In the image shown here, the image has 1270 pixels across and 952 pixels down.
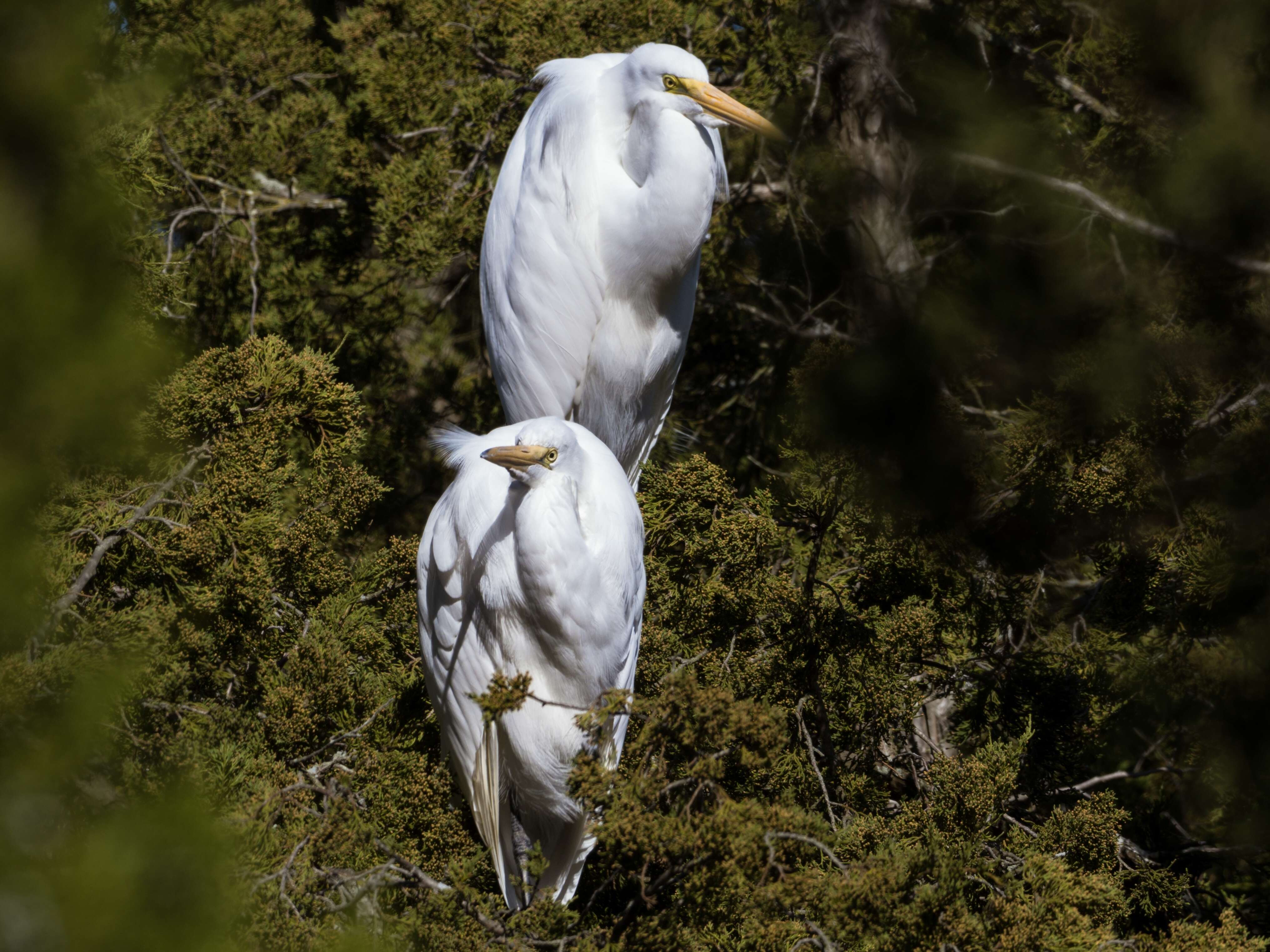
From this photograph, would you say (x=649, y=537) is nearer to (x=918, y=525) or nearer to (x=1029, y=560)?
(x=918, y=525)

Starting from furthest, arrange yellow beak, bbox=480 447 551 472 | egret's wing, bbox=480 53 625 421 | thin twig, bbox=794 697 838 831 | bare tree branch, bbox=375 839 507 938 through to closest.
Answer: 1. egret's wing, bbox=480 53 625 421
2. thin twig, bbox=794 697 838 831
3. yellow beak, bbox=480 447 551 472
4. bare tree branch, bbox=375 839 507 938

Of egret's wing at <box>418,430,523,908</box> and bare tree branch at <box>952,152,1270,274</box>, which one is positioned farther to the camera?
egret's wing at <box>418,430,523,908</box>

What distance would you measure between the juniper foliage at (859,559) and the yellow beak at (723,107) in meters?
0.40

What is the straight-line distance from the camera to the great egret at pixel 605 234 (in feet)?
6.88

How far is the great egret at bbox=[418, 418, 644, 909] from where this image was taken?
5.83ft

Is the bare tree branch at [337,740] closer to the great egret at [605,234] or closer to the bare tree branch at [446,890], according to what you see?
the bare tree branch at [446,890]

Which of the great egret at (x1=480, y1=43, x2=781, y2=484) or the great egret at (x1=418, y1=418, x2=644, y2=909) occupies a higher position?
the great egret at (x1=480, y1=43, x2=781, y2=484)

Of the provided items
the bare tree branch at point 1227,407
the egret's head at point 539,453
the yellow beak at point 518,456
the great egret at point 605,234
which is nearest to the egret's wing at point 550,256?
the great egret at point 605,234

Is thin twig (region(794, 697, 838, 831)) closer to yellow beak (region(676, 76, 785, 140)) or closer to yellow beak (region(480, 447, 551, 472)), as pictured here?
yellow beak (region(480, 447, 551, 472))

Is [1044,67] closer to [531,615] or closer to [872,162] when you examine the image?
[872,162]

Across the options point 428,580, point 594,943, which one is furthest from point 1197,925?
point 428,580

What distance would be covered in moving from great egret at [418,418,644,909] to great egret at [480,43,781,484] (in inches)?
12.3

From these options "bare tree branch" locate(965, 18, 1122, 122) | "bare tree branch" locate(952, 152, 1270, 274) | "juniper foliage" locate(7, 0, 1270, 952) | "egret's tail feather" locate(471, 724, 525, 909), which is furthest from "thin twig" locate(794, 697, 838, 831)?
"bare tree branch" locate(965, 18, 1122, 122)

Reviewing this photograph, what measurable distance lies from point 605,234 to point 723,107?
0.36 m
